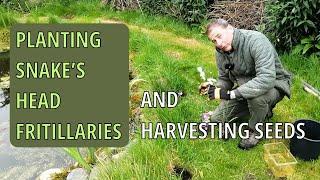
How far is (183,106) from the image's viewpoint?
5.12 metres

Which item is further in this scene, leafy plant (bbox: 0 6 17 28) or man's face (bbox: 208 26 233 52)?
leafy plant (bbox: 0 6 17 28)

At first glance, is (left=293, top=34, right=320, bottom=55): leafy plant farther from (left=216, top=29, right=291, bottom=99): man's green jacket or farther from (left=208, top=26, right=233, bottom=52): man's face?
(left=208, top=26, right=233, bottom=52): man's face

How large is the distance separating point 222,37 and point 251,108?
0.81 meters

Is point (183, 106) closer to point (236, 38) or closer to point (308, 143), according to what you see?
point (236, 38)

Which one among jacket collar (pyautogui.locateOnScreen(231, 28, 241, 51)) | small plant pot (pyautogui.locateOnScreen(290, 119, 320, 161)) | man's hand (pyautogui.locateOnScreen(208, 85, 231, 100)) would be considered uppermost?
jacket collar (pyautogui.locateOnScreen(231, 28, 241, 51))

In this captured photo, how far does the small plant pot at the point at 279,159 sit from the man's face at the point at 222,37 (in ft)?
3.45

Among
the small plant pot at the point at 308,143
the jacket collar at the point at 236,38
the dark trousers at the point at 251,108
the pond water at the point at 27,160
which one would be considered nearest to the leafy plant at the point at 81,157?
the pond water at the point at 27,160

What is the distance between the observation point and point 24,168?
5.26m

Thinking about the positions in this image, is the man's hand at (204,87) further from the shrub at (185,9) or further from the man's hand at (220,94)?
the shrub at (185,9)

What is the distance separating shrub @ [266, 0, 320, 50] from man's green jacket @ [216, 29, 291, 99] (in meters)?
2.21

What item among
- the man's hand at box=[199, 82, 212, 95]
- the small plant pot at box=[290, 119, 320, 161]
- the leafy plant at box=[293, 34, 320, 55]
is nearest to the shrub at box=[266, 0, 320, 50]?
the leafy plant at box=[293, 34, 320, 55]

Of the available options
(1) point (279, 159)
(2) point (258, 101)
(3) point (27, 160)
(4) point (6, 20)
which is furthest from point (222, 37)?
(4) point (6, 20)

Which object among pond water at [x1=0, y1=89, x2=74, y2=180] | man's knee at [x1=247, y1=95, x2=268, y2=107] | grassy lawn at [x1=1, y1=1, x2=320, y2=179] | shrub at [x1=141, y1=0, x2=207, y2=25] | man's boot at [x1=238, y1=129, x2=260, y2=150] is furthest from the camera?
shrub at [x1=141, y1=0, x2=207, y2=25]

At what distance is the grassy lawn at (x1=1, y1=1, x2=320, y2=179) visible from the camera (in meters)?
4.28
